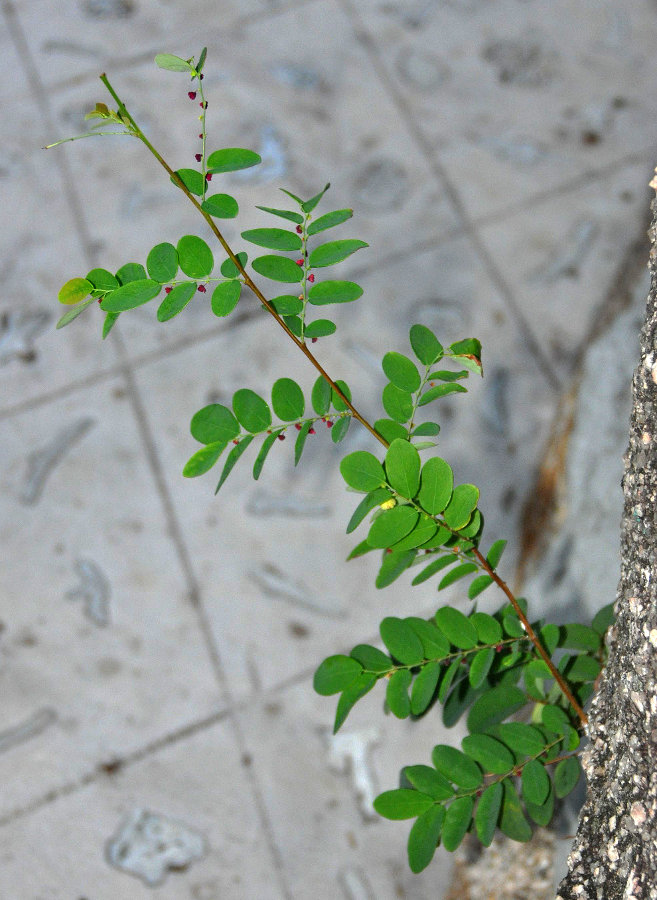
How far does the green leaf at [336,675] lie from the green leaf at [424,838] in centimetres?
18

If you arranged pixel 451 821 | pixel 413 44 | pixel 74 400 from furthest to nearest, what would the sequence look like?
pixel 413 44, pixel 74 400, pixel 451 821

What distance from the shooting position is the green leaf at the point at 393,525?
94cm

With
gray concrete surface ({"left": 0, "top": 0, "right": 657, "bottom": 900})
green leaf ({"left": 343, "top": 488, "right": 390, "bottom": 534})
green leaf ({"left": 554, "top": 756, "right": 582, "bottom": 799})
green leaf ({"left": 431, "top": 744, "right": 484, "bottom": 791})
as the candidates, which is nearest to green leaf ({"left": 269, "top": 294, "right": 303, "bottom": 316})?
green leaf ({"left": 343, "top": 488, "right": 390, "bottom": 534})

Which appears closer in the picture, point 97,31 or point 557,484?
point 557,484

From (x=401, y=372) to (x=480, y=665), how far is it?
370 mm

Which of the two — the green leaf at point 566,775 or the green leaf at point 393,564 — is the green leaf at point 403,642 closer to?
the green leaf at point 393,564

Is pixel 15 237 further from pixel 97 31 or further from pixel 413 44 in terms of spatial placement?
pixel 413 44

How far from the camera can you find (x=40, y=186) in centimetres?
246

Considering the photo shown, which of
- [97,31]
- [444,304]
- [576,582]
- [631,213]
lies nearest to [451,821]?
[576,582]

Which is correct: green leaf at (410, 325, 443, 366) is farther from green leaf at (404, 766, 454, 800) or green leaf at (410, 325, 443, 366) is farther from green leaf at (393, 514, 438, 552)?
green leaf at (404, 766, 454, 800)

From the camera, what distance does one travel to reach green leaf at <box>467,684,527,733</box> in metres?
1.11

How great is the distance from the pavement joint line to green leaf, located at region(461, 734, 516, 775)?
4.15 ft

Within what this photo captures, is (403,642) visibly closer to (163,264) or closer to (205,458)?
(205,458)

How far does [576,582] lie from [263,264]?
1.08m
